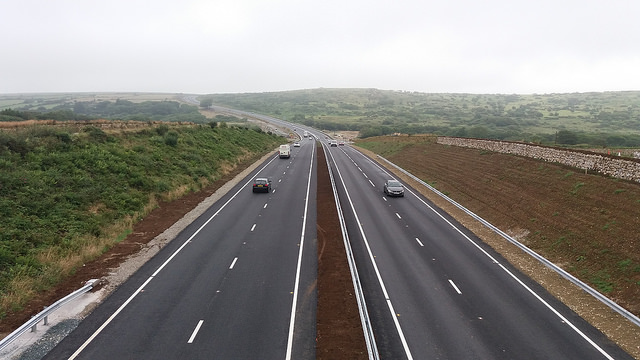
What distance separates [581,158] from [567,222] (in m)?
8.93

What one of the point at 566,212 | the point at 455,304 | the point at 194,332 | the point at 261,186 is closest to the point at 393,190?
the point at 261,186

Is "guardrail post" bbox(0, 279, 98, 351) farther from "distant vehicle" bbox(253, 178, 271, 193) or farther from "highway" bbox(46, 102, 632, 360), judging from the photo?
"distant vehicle" bbox(253, 178, 271, 193)

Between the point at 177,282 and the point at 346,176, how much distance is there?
108 ft

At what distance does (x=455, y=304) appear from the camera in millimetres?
14812

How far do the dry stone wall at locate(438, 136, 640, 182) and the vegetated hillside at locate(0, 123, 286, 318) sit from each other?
107ft

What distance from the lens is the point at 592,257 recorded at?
18156 mm

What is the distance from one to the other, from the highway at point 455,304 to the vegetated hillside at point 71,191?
48.1 feet

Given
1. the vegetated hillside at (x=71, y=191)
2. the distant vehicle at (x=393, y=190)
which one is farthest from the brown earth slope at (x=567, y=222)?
the vegetated hillside at (x=71, y=191)

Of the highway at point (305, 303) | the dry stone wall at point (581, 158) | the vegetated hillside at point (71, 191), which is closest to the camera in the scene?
the highway at point (305, 303)

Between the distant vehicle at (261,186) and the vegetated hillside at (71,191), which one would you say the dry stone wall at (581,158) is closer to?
the distant vehicle at (261,186)

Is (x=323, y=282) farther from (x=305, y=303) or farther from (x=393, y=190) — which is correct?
(x=393, y=190)

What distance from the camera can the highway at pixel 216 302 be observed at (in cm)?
1177

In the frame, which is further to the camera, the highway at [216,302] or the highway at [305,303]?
the highway at [305,303]

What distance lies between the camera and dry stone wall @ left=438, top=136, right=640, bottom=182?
76.6ft
